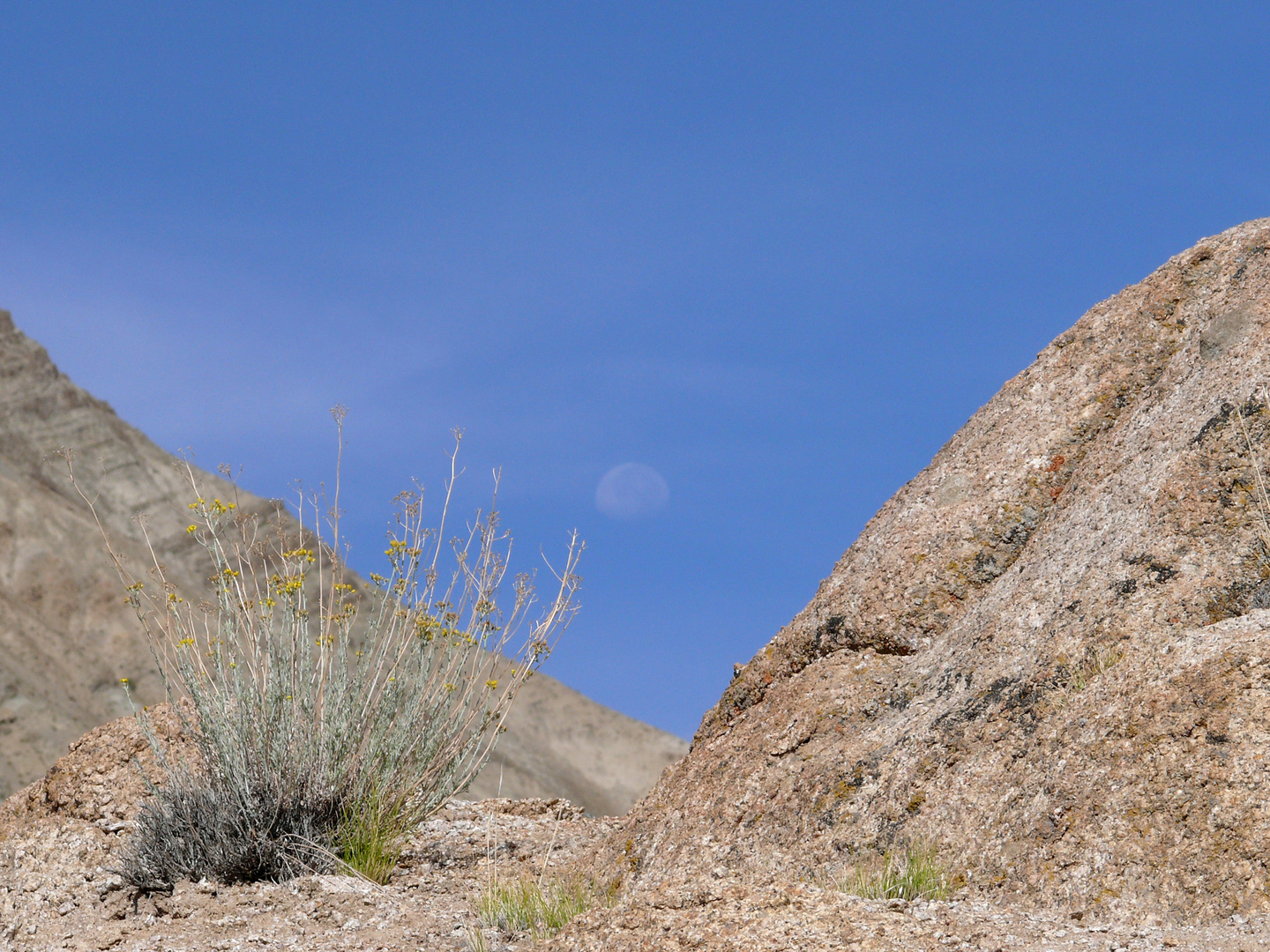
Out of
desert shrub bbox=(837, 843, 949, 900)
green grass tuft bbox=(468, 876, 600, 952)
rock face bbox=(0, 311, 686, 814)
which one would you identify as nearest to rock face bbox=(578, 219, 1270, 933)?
desert shrub bbox=(837, 843, 949, 900)

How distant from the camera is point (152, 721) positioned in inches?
318

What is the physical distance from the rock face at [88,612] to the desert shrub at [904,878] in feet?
67.8

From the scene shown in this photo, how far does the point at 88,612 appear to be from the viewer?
31406mm

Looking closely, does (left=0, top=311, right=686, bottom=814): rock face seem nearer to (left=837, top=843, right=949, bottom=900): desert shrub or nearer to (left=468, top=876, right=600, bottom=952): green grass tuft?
(left=468, top=876, right=600, bottom=952): green grass tuft

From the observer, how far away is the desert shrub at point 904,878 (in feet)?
13.2

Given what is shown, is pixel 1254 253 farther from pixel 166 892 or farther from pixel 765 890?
pixel 166 892

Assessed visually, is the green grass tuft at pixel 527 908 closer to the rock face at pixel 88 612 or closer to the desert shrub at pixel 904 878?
the desert shrub at pixel 904 878

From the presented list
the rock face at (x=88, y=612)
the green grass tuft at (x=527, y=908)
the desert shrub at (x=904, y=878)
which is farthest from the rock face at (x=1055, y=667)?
the rock face at (x=88, y=612)

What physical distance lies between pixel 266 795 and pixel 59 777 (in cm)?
216

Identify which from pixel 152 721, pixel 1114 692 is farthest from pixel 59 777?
pixel 1114 692

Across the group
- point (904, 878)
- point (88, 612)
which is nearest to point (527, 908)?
point (904, 878)

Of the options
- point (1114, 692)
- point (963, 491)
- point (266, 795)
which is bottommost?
point (266, 795)

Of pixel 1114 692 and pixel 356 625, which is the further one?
pixel 356 625

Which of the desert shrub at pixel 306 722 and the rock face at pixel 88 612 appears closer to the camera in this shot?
the desert shrub at pixel 306 722
